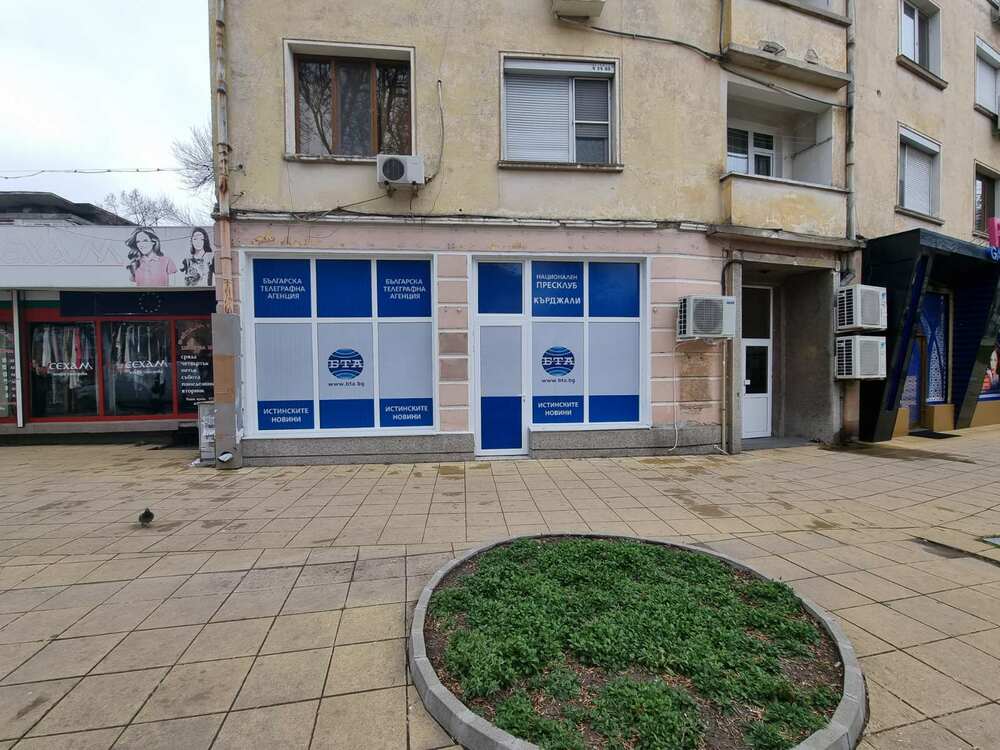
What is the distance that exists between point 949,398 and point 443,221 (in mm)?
12581

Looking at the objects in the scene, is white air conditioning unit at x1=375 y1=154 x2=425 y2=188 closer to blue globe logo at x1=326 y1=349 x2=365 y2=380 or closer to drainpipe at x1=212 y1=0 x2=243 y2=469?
drainpipe at x1=212 y1=0 x2=243 y2=469

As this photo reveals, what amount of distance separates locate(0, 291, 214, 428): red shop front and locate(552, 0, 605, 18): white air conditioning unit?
9211 millimetres

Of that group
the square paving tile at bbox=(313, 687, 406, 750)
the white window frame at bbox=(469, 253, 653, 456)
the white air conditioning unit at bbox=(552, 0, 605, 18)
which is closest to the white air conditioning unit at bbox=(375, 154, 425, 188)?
the white window frame at bbox=(469, 253, 653, 456)

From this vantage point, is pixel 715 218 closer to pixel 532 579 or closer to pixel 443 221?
pixel 443 221

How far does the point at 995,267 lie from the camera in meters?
10.3

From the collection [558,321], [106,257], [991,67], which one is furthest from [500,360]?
[991,67]

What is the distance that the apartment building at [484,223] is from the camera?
7160 mm

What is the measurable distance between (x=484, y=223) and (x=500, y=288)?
1072 mm

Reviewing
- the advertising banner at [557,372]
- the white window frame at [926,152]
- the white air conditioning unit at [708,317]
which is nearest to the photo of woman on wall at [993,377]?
the white window frame at [926,152]

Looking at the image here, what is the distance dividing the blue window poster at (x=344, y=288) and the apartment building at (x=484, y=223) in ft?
0.10

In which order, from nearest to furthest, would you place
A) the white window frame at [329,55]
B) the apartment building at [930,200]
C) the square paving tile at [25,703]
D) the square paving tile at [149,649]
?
the square paving tile at [25,703] < the square paving tile at [149,649] < the white window frame at [329,55] < the apartment building at [930,200]

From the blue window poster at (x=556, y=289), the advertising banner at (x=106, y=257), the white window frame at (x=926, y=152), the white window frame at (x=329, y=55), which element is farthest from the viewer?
the white window frame at (x=926, y=152)

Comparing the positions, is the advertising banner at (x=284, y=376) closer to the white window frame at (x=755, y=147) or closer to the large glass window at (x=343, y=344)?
the large glass window at (x=343, y=344)

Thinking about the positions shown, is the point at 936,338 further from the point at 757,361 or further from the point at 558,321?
the point at 558,321
